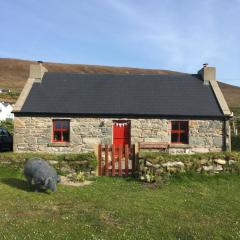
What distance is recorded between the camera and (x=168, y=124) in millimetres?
24141

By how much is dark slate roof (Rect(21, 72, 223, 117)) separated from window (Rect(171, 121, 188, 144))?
2.36ft

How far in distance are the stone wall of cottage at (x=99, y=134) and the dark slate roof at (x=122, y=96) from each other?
56cm

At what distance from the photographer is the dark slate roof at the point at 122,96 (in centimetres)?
2420

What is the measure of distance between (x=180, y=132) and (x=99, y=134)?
491 cm

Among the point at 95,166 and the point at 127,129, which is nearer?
the point at 95,166

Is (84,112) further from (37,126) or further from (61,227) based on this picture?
(61,227)

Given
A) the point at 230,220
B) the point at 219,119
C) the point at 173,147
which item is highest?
the point at 219,119

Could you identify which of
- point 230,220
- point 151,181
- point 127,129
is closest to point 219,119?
point 127,129

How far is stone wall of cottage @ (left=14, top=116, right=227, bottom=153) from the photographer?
23.9 m

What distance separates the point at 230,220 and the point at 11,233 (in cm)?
576

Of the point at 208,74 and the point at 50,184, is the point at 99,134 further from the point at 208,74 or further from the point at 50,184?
the point at 50,184

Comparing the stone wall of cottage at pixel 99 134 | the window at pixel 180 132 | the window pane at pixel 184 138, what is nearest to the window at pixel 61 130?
the stone wall of cottage at pixel 99 134

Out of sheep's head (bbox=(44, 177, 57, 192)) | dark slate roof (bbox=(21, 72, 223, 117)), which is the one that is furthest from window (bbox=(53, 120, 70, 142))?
sheep's head (bbox=(44, 177, 57, 192))

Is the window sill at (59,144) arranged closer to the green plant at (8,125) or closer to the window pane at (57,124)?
the window pane at (57,124)
